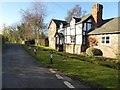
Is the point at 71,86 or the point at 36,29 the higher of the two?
the point at 36,29

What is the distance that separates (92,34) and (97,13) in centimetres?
465

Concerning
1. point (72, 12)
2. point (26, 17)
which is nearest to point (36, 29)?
point (26, 17)

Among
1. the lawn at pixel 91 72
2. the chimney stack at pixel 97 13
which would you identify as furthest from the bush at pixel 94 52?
the lawn at pixel 91 72

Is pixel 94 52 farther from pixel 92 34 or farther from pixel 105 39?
pixel 92 34

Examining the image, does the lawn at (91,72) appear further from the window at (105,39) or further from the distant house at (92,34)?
the window at (105,39)

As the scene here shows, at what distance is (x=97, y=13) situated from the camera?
33.2m

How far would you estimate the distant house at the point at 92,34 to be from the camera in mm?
25734

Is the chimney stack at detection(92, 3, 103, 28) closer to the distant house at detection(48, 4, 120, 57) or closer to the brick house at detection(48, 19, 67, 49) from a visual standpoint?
the distant house at detection(48, 4, 120, 57)

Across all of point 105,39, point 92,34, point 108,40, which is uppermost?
point 92,34

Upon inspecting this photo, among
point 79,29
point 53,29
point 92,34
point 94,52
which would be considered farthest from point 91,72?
point 53,29

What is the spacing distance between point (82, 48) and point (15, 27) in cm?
6347

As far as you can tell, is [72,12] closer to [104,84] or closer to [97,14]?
[97,14]

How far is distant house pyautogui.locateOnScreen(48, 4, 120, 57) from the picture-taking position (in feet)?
84.4

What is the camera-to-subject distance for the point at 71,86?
8.21 metres
